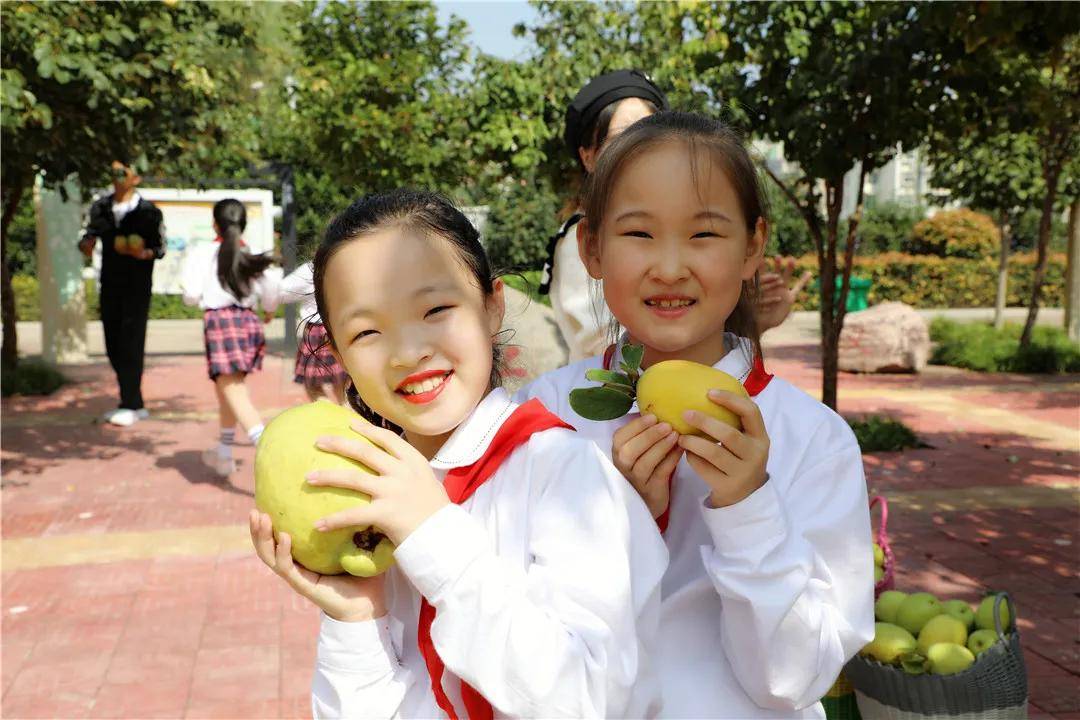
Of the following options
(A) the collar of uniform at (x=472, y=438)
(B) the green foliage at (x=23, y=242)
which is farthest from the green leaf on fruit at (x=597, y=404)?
(B) the green foliage at (x=23, y=242)

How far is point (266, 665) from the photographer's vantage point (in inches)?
163

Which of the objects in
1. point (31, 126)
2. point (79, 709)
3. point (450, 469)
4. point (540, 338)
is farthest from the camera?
point (31, 126)

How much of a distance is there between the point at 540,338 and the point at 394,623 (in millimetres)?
2035

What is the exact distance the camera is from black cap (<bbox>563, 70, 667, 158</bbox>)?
2609 mm

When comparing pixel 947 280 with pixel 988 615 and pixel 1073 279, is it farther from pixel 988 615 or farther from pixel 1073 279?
pixel 988 615

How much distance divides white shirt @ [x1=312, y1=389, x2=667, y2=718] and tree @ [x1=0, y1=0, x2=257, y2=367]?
205 inches

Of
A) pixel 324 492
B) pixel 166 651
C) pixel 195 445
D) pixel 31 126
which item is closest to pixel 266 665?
pixel 166 651

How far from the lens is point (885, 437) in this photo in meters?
8.28

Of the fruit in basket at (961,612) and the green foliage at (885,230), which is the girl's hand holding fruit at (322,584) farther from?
the green foliage at (885,230)

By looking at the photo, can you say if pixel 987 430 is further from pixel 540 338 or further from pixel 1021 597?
pixel 540 338

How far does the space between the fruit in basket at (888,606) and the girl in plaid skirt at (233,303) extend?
4.59 metres

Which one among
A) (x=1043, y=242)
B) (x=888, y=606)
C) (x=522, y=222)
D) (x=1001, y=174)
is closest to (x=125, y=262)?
(x=888, y=606)

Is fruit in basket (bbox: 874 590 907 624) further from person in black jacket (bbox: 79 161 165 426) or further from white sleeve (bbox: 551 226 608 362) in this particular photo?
person in black jacket (bbox: 79 161 165 426)

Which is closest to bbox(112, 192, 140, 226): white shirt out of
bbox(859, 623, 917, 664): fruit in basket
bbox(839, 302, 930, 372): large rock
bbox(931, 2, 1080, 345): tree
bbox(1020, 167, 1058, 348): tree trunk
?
bbox(931, 2, 1080, 345): tree
